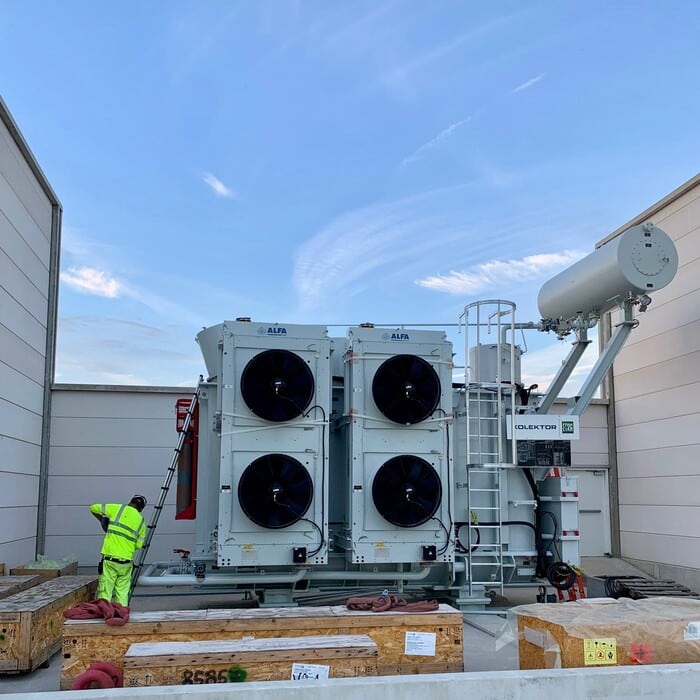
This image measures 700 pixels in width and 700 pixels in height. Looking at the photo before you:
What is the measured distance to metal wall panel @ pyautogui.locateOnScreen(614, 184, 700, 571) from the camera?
467 inches

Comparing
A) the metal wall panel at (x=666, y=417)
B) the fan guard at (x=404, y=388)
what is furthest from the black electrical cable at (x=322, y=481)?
the metal wall panel at (x=666, y=417)

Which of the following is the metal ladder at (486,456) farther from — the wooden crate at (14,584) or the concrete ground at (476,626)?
the wooden crate at (14,584)

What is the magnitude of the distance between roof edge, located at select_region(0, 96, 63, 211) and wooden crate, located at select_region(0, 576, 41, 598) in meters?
6.29

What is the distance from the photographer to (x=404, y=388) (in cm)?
919

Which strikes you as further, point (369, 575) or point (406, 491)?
point (369, 575)

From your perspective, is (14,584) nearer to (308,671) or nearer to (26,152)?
(308,671)

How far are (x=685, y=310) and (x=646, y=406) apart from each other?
6.71ft

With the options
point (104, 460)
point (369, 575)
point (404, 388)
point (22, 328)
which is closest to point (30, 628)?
point (369, 575)

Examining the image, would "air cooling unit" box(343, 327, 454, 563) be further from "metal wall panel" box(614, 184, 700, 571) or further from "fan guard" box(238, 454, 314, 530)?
"metal wall panel" box(614, 184, 700, 571)

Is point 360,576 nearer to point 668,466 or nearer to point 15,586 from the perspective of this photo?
point 15,586

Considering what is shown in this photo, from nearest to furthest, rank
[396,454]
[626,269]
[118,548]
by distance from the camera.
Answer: [118,548], [396,454], [626,269]

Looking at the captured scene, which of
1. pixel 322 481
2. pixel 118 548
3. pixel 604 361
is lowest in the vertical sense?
pixel 118 548

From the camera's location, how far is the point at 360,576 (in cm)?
945

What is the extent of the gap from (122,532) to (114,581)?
559 millimetres
